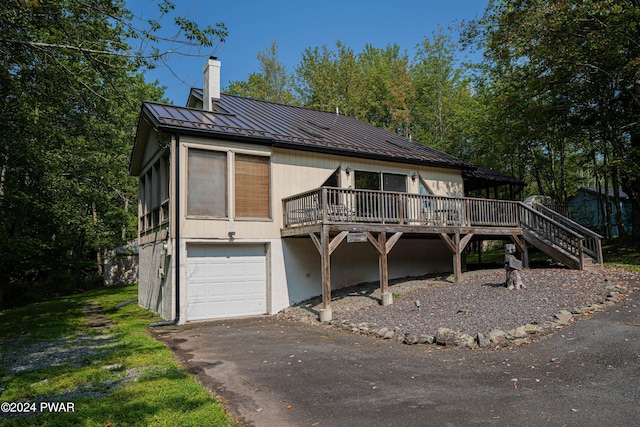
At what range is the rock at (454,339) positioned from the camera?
7367 mm

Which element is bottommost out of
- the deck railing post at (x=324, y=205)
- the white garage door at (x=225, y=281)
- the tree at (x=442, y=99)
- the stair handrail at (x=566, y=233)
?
the white garage door at (x=225, y=281)

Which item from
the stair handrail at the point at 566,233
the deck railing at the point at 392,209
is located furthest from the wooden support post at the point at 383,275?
the stair handrail at the point at 566,233

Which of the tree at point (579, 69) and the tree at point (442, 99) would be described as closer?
the tree at point (579, 69)

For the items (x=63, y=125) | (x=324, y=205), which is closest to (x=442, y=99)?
(x=324, y=205)

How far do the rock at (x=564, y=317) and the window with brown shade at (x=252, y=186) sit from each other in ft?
26.3

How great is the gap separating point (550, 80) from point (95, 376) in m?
18.4

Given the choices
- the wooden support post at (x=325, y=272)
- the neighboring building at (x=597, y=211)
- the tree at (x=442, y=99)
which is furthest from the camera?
the tree at (x=442, y=99)

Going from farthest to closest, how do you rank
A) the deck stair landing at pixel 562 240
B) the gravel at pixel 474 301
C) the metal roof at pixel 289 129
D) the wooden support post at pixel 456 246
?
1. the wooden support post at pixel 456 246
2. the deck stair landing at pixel 562 240
3. the metal roof at pixel 289 129
4. the gravel at pixel 474 301

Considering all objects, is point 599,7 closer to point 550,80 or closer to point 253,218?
point 550,80

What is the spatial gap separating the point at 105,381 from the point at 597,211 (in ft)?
108

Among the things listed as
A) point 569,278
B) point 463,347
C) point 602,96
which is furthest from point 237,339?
point 602,96

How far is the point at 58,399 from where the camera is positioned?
509cm

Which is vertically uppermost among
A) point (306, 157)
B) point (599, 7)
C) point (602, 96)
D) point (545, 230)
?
point (599, 7)

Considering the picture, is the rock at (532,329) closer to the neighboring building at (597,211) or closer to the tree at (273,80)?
the neighboring building at (597,211)
